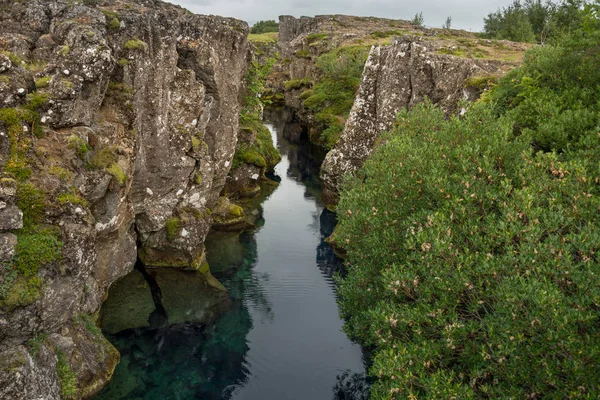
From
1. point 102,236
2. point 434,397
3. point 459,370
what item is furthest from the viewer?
point 102,236

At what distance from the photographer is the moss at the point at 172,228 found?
3425 cm

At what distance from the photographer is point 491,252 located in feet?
50.0

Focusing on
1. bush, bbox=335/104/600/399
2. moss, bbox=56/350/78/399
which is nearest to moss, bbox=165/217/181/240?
moss, bbox=56/350/78/399

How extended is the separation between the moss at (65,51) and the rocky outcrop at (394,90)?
85.4 feet

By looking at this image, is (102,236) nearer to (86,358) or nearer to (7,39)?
(86,358)

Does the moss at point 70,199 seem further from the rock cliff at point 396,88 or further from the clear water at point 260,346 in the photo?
the rock cliff at point 396,88

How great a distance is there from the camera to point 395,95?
45938 mm

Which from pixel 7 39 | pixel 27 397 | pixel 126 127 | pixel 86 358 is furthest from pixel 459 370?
pixel 7 39

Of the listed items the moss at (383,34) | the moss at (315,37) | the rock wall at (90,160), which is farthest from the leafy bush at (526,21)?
the rock wall at (90,160)

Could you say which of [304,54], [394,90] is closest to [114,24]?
[394,90]

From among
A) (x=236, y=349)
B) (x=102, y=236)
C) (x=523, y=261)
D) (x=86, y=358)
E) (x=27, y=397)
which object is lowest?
(x=236, y=349)

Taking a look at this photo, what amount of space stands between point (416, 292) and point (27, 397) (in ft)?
48.0

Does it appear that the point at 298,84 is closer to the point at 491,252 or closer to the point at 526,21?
the point at 526,21

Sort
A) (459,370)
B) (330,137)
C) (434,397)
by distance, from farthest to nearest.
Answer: (330,137) < (459,370) < (434,397)
